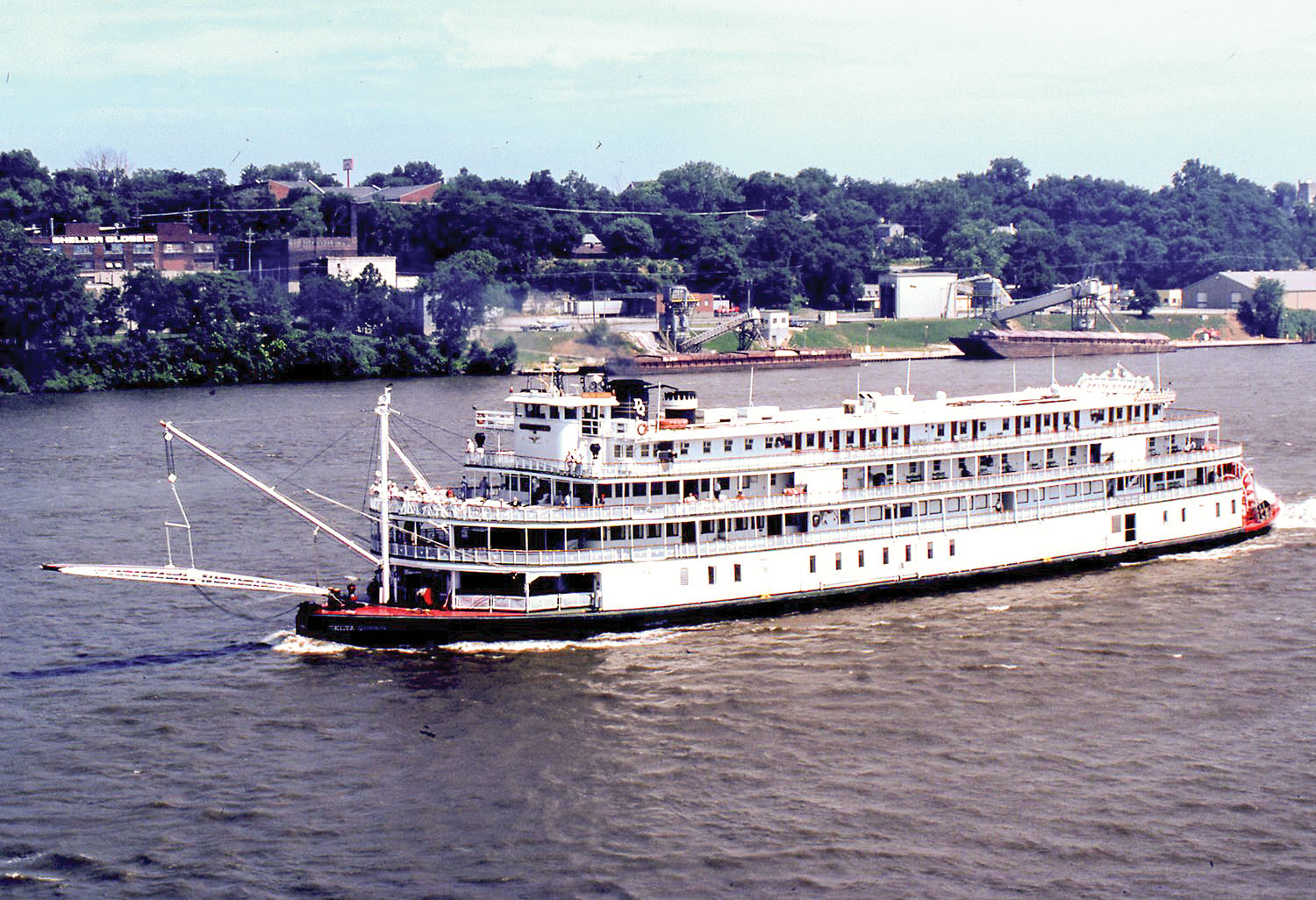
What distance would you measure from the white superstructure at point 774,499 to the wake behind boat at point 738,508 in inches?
2.4

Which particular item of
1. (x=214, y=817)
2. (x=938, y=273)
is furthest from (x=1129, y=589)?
(x=938, y=273)

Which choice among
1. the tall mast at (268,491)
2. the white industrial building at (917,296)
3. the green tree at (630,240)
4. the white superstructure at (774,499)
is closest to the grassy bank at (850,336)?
the white industrial building at (917,296)

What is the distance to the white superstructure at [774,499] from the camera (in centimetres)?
4438

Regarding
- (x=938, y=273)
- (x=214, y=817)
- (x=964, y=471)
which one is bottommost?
(x=214, y=817)

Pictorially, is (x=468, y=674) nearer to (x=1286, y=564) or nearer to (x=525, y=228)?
(x=1286, y=564)

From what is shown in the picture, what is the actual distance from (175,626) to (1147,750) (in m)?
27.9

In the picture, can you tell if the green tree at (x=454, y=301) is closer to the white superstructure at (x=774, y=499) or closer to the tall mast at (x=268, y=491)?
the white superstructure at (x=774, y=499)

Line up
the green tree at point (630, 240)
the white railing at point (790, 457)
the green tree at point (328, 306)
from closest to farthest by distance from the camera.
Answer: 1. the white railing at point (790, 457)
2. the green tree at point (328, 306)
3. the green tree at point (630, 240)

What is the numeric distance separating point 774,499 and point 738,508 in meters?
1.27

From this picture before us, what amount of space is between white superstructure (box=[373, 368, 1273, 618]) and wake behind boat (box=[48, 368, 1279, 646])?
62mm

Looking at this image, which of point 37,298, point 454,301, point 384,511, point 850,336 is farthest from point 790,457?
point 850,336

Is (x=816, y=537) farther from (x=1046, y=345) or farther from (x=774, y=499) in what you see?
(x=1046, y=345)

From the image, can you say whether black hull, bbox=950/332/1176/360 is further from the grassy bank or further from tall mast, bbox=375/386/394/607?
tall mast, bbox=375/386/394/607

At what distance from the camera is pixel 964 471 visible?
52094mm
